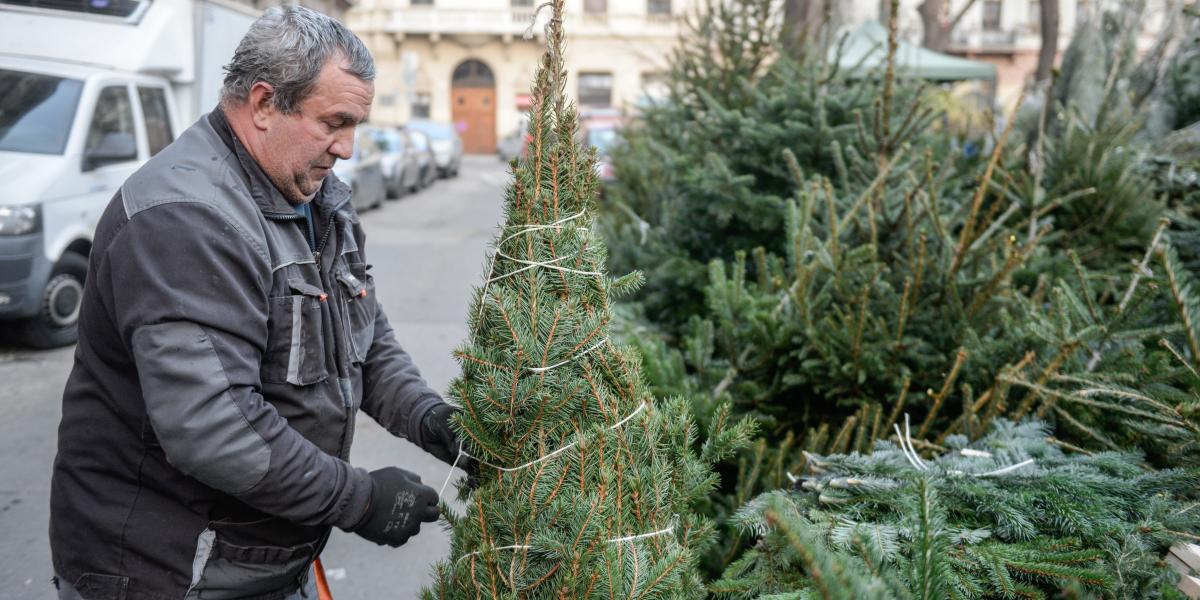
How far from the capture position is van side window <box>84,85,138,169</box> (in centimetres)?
656

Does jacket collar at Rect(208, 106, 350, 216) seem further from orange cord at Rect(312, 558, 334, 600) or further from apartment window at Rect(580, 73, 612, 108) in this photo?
apartment window at Rect(580, 73, 612, 108)

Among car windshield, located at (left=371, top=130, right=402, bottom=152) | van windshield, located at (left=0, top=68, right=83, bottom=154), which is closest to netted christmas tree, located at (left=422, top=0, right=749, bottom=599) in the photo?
van windshield, located at (left=0, top=68, right=83, bottom=154)

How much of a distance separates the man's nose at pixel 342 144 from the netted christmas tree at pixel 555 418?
0.36 metres

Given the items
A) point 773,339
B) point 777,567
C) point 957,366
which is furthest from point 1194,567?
point 773,339

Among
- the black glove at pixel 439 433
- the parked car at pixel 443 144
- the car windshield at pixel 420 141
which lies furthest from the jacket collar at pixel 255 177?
the parked car at pixel 443 144

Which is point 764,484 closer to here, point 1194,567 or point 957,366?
point 957,366

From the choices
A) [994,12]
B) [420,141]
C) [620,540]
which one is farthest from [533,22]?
[994,12]

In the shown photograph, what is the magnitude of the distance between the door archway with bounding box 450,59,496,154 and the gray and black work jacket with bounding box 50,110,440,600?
131 ft

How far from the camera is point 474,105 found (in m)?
41.1

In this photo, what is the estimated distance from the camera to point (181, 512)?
5.21 feet

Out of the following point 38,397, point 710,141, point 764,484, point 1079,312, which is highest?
point 710,141

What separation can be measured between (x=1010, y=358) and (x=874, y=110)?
183 centimetres

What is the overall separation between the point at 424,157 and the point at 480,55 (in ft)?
73.2

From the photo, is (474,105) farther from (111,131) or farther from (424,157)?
(111,131)
